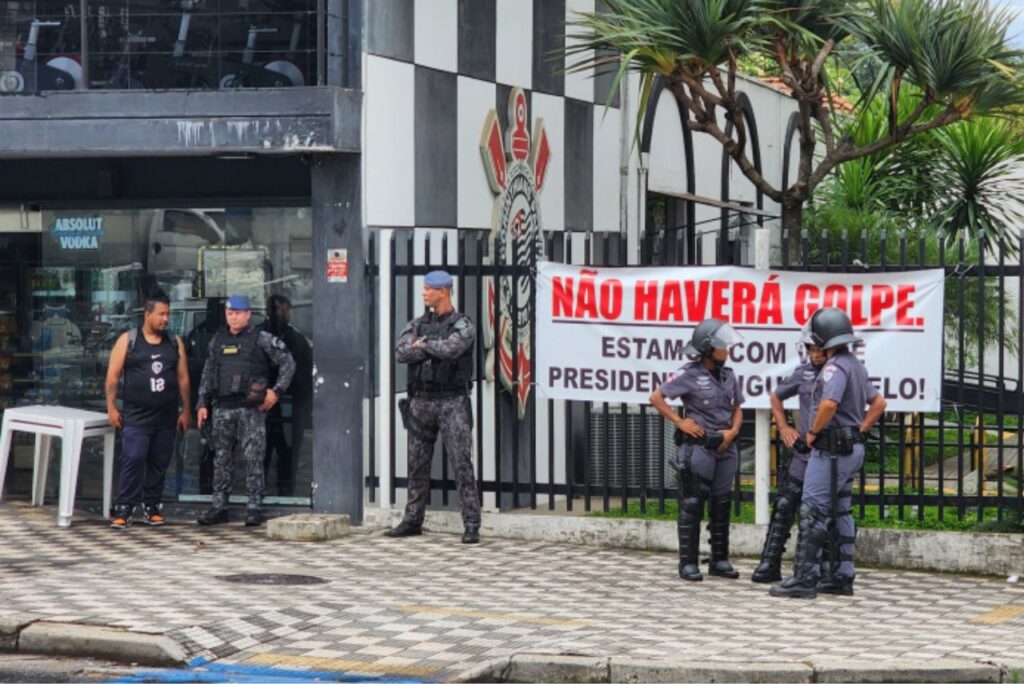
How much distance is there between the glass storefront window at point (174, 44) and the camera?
13.7m

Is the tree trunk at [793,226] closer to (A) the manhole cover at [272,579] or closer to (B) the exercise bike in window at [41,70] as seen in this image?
(A) the manhole cover at [272,579]

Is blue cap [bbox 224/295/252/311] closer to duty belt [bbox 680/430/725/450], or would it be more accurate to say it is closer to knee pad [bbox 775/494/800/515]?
duty belt [bbox 680/430/725/450]

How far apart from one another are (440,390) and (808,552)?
3.29m

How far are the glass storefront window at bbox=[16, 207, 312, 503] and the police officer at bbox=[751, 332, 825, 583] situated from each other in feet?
13.9

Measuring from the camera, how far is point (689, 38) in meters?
13.6

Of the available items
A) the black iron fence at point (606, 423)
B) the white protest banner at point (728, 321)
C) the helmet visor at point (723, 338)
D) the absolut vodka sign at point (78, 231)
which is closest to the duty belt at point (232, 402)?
the black iron fence at point (606, 423)

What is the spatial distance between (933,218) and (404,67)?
9.69m

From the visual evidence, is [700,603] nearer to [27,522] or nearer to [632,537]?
[632,537]

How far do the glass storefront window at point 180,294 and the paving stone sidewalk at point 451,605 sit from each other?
1.13 meters

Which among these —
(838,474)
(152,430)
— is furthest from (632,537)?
(152,430)

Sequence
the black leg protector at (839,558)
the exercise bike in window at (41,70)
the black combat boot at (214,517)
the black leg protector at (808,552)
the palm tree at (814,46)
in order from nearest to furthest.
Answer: the black leg protector at (808,552), the black leg protector at (839,558), the palm tree at (814,46), the black combat boot at (214,517), the exercise bike in window at (41,70)

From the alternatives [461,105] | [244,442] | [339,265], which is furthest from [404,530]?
[461,105]

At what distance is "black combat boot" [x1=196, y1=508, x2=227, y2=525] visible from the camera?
13.8 metres

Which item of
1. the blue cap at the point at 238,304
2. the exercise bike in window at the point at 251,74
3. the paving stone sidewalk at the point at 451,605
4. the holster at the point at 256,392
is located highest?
the exercise bike in window at the point at 251,74
